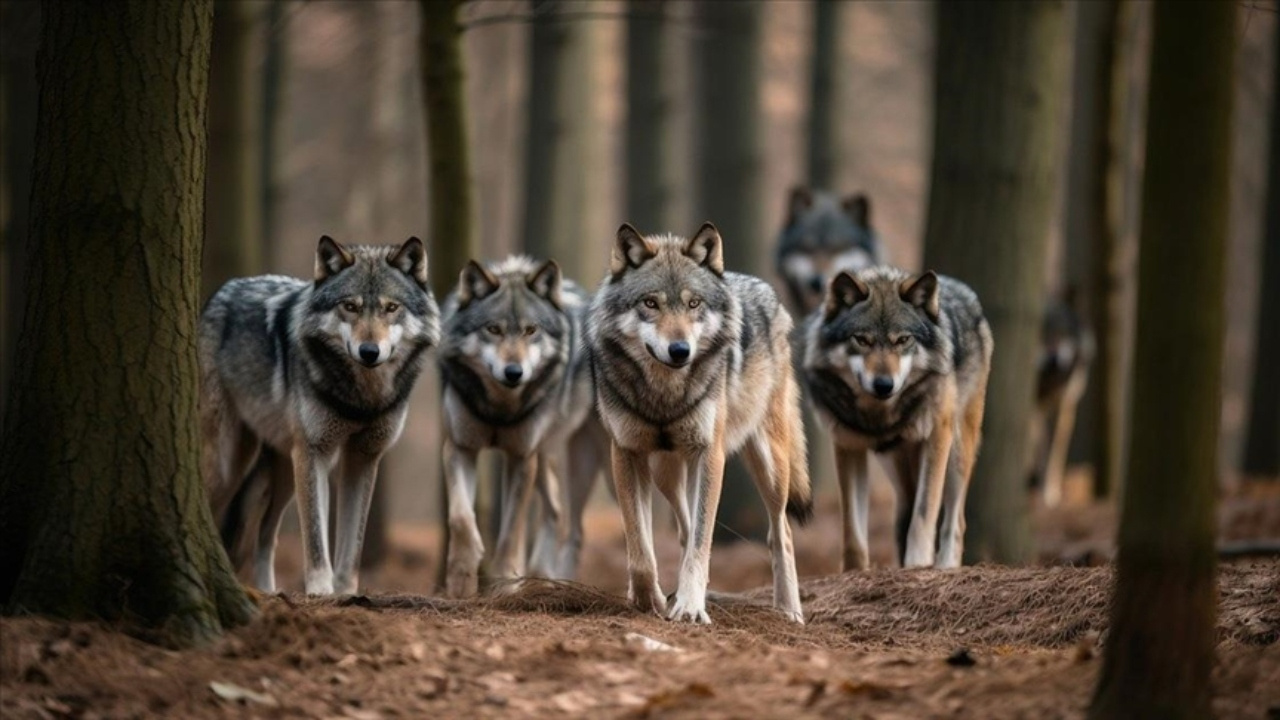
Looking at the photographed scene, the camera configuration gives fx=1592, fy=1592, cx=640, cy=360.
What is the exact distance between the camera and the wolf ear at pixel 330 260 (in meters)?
8.80

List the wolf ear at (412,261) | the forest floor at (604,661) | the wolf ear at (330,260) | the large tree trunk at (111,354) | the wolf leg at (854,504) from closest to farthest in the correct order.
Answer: the forest floor at (604,661)
the large tree trunk at (111,354)
the wolf ear at (330,260)
the wolf ear at (412,261)
the wolf leg at (854,504)

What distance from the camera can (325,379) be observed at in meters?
8.77

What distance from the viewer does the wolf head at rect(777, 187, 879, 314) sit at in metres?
14.7

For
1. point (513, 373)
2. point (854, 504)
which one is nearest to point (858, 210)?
point (854, 504)

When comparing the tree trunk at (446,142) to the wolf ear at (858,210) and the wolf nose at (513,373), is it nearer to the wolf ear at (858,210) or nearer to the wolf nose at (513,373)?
the wolf nose at (513,373)

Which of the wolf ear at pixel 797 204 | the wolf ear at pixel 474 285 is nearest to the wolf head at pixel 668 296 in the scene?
the wolf ear at pixel 474 285

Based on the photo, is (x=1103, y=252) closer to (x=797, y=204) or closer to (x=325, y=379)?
(x=797, y=204)

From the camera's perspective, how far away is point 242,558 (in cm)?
966

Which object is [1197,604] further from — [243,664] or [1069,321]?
[1069,321]

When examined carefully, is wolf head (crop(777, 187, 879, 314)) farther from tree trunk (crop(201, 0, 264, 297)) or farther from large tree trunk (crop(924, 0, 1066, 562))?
tree trunk (crop(201, 0, 264, 297))

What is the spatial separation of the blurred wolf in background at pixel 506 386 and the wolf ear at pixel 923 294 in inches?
78.7

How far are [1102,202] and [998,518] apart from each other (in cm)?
482

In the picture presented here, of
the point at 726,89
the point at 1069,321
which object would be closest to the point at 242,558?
the point at 726,89

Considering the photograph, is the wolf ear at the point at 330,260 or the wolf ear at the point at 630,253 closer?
the wolf ear at the point at 630,253
